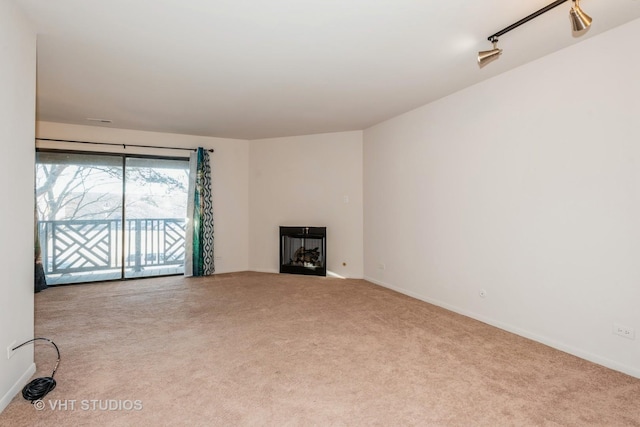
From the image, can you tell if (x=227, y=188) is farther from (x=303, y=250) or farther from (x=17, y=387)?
(x=17, y=387)

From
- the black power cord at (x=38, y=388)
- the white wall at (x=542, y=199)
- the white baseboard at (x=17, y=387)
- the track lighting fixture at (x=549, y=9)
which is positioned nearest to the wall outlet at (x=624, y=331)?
the white wall at (x=542, y=199)

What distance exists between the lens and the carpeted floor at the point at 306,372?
5.98ft

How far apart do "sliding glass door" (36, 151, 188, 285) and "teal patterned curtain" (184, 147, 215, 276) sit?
27 centimetres

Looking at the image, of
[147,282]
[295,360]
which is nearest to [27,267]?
[295,360]

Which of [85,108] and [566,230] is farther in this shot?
[85,108]

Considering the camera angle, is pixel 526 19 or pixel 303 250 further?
pixel 303 250

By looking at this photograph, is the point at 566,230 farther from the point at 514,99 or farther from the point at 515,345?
the point at 514,99

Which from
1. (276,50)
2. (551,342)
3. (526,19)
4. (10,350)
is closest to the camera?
(10,350)

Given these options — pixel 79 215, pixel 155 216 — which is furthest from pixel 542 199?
pixel 79 215

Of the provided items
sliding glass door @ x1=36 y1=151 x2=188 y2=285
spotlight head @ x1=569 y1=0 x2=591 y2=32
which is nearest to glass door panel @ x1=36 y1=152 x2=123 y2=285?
sliding glass door @ x1=36 y1=151 x2=188 y2=285

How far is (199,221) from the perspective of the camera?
545 centimetres

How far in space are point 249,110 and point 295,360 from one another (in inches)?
122

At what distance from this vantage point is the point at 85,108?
4.07 meters

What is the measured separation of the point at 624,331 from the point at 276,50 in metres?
3.36
